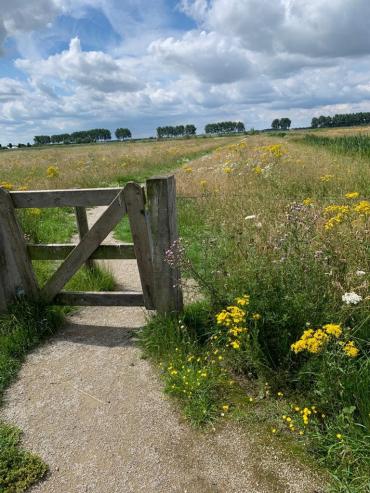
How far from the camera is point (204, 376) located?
353 cm

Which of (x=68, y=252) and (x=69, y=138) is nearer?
(x=68, y=252)

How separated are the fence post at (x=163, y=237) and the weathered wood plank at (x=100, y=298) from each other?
34 centimetres

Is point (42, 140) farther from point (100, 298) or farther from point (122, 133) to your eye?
point (100, 298)

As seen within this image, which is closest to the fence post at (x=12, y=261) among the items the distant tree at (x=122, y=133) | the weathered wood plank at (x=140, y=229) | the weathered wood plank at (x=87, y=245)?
the weathered wood plank at (x=87, y=245)

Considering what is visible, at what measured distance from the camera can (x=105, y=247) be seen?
181 inches

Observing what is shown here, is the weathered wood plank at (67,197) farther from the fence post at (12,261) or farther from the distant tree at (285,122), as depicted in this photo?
the distant tree at (285,122)

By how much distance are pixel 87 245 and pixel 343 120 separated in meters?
141

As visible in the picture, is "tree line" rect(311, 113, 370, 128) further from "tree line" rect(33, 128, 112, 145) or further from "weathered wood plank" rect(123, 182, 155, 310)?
"weathered wood plank" rect(123, 182, 155, 310)

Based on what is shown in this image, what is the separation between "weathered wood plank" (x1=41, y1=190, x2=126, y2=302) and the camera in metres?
4.16

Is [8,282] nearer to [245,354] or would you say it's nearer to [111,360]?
[111,360]

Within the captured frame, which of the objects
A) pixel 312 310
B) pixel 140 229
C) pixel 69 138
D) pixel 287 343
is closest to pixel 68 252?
pixel 140 229

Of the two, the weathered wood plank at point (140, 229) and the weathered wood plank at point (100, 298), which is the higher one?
the weathered wood plank at point (140, 229)

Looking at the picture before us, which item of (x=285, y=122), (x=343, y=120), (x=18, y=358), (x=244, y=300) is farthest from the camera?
(x=285, y=122)

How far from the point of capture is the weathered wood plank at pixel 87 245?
416 cm
